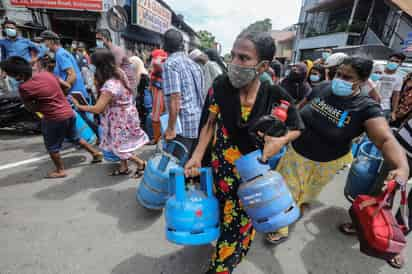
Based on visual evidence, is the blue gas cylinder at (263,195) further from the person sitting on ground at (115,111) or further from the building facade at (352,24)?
the building facade at (352,24)

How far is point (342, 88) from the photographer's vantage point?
65.1 inches

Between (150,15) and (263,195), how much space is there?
1383 centimetres

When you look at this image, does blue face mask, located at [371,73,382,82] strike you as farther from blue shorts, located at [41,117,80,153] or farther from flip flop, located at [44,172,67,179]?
flip flop, located at [44,172,67,179]

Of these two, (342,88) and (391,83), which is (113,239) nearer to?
(342,88)

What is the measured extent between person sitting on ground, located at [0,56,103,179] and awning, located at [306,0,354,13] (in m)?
21.4

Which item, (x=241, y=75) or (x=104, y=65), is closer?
(x=241, y=75)

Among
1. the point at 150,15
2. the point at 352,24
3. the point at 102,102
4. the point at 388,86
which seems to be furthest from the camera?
the point at 352,24

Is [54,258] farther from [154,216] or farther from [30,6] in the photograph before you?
[30,6]

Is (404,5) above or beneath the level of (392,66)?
above

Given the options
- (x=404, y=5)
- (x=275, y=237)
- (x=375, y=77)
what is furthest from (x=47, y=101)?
(x=404, y=5)

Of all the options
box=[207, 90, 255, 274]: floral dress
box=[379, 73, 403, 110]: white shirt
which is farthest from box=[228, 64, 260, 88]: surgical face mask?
box=[379, 73, 403, 110]: white shirt

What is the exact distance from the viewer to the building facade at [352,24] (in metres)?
13.6

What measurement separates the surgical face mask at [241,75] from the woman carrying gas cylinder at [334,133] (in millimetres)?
903

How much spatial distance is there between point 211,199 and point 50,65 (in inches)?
195
